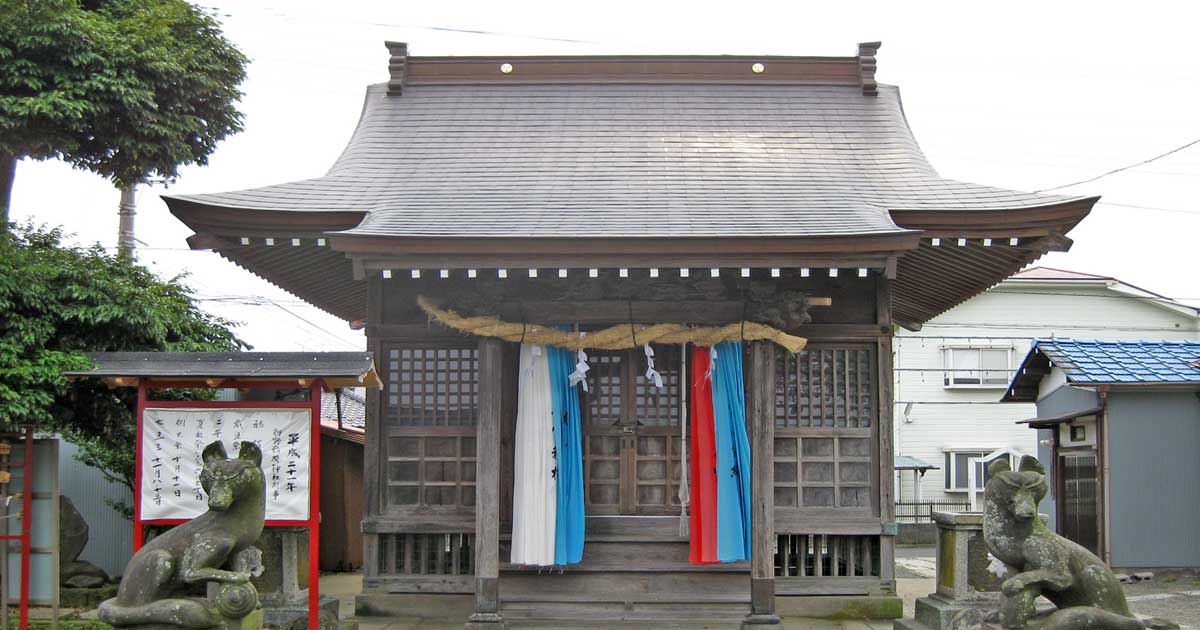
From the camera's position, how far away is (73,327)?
974 centimetres

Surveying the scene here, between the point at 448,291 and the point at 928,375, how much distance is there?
21.7 meters

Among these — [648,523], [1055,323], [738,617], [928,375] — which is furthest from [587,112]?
[1055,323]

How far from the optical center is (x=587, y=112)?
1262 centimetres

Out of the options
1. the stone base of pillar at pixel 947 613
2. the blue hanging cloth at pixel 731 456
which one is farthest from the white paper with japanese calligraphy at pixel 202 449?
the stone base of pillar at pixel 947 613

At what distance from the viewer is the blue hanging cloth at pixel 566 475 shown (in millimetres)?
Result: 10039

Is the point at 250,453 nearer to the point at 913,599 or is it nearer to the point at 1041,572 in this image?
the point at 1041,572

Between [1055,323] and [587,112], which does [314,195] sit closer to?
[587,112]

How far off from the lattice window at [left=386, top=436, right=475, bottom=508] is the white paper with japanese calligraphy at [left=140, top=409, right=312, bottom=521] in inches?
74.2

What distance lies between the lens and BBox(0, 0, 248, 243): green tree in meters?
9.34

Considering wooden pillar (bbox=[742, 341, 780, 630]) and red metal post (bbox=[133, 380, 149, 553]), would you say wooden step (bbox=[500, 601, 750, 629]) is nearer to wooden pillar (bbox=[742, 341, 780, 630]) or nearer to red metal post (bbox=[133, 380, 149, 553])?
wooden pillar (bbox=[742, 341, 780, 630])

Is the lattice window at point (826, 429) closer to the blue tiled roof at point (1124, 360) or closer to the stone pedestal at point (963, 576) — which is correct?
the stone pedestal at point (963, 576)

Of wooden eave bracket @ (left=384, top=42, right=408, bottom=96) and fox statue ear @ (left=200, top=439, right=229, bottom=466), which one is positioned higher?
wooden eave bracket @ (left=384, top=42, right=408, bottom=96)

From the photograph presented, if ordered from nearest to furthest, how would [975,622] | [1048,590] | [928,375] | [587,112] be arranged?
[1048,590] → [975,622] → [587,112] → [928,375]

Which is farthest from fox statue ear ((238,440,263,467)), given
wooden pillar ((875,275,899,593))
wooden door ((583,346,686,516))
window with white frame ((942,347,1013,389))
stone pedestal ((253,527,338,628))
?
window with white frame ((942,347,1013,389))
